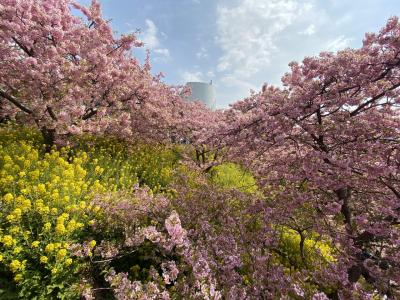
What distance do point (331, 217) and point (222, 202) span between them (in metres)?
1.95

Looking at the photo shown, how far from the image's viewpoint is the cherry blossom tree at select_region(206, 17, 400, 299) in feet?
12.5

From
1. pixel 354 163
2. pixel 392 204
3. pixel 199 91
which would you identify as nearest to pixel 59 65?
pixel 354 163

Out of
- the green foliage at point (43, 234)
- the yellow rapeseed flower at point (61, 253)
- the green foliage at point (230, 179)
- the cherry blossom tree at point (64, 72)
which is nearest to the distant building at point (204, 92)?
the green foliage at point (230, 179)

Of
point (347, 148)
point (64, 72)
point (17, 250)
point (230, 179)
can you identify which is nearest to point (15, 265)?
point (17, 250)

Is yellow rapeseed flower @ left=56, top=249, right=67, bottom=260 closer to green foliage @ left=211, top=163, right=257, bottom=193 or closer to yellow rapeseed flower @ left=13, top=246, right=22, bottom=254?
yellow rapeseed flower @ left=13, top=246, right=22, bottom=254

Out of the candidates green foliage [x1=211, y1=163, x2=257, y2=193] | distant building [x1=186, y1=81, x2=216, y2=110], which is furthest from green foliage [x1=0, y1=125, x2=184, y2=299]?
distant building [x1=186, y1=81, x2=216, y2=110]

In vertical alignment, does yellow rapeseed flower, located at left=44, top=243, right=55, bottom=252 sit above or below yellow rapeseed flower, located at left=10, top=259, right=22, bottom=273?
above

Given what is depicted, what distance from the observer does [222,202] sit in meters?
Answer: 5.48

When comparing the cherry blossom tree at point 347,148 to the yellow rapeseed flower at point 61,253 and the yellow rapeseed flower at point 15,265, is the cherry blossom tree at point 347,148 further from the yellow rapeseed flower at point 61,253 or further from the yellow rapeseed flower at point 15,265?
the yellow rapeseed flower at point 15,265

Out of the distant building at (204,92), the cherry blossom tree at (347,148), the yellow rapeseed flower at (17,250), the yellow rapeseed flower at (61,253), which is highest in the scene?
the distant building at (204,92)

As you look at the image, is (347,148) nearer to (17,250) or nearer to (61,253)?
(61,253)

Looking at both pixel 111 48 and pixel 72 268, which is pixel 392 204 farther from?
pixel 111 48

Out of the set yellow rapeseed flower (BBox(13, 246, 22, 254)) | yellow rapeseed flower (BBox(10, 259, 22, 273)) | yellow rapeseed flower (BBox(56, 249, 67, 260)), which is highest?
yellow rapeseed flower (BBox(13, 246, 22, 254))

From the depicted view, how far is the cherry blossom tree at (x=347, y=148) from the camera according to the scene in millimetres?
3805
